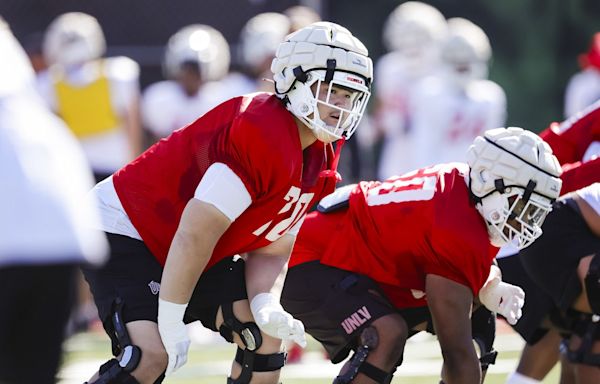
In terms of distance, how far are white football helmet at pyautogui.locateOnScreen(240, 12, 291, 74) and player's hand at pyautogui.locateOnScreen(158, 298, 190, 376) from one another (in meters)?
4.01

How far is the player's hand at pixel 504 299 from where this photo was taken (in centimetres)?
470

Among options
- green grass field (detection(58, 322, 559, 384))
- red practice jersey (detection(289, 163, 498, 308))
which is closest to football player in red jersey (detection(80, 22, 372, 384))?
red practice jersey (detection(289, 163, 498, 308))

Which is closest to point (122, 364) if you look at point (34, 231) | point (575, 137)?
point (34, 231)

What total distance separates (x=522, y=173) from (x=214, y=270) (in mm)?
1065

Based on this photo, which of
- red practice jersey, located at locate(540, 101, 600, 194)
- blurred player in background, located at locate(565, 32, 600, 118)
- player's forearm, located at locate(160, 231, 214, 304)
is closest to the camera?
player's forearm, located at locate(160, 231, 214, 304)

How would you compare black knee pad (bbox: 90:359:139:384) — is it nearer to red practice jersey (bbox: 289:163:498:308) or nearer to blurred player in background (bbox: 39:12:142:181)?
red practice jersey (bbox: 289:163:498:308)

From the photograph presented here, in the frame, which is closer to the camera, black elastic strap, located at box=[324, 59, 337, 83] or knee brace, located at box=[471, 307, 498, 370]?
black elastic strap, located at box=[324, 59, 337, 83]

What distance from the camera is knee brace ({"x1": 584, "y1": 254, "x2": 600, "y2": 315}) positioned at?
16.2 ft

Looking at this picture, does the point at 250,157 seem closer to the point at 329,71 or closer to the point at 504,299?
the point at 329,71

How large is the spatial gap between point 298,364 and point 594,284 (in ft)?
7.95

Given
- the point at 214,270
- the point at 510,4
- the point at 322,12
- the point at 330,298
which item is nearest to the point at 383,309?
the point at 330,298

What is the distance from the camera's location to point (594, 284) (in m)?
4.95

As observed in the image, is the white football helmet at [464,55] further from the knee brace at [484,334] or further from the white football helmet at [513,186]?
the white football helmet at [513,186]

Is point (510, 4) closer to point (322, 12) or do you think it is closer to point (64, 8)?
point (322, 12)
